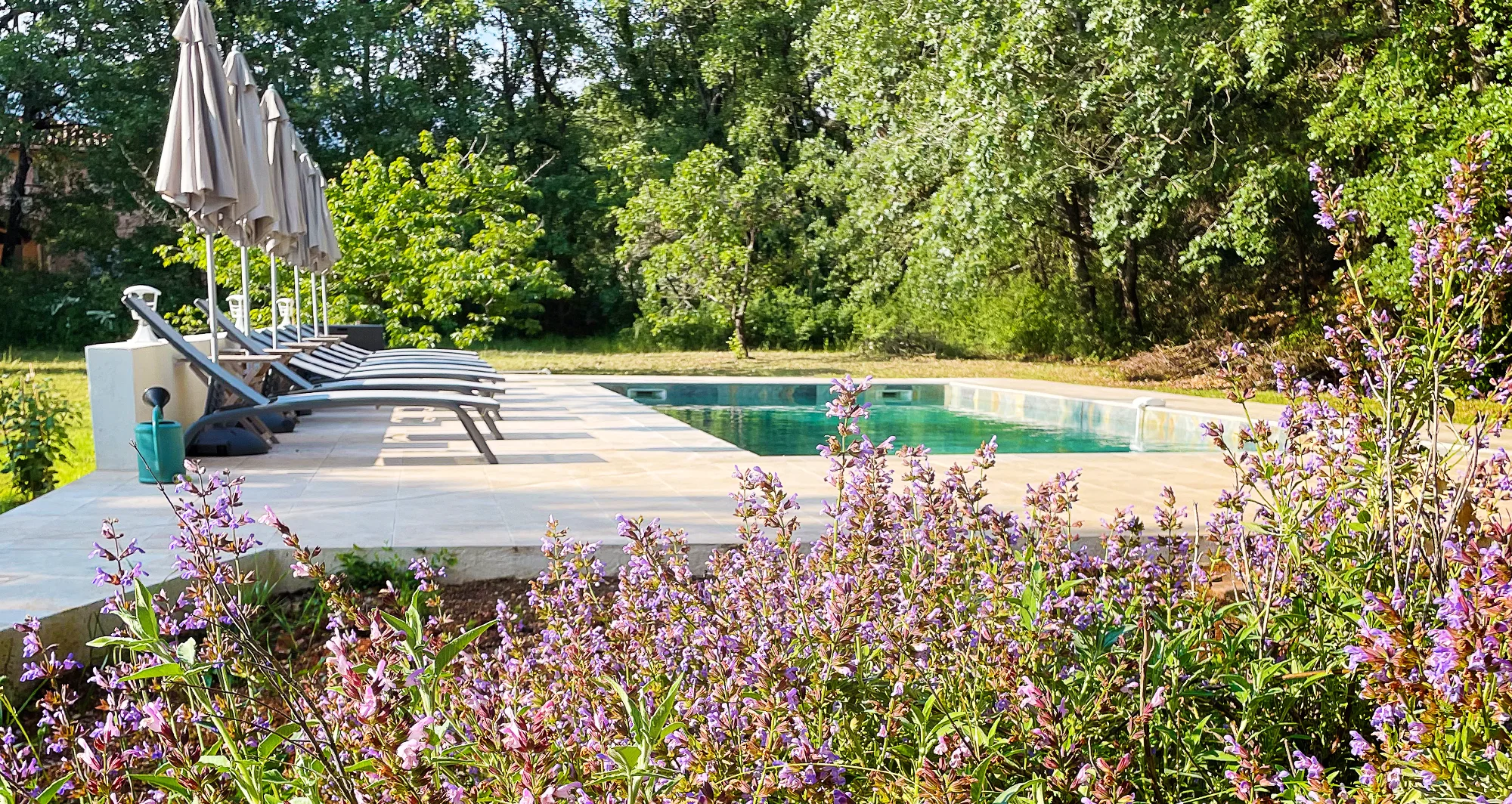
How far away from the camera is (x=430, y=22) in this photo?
78.2 feet

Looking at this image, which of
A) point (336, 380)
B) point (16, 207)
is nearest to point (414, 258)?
point (336, 380)

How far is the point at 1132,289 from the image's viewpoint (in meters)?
17.8

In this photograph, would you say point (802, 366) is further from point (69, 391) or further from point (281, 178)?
point (281, 178)

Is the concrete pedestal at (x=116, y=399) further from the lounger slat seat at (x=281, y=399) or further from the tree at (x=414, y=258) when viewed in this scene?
the tree at (x=414, y=258)

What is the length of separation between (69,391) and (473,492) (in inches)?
372

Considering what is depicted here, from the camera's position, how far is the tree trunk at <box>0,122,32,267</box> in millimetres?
22453

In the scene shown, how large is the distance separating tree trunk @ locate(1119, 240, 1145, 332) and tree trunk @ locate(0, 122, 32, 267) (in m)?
19.1

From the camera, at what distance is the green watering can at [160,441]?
5.56 meters

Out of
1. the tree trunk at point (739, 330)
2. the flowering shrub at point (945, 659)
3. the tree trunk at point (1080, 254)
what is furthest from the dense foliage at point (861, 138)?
the flowering shrub at point (945, 659)

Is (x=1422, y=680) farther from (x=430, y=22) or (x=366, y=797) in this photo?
(x=430, y=22)

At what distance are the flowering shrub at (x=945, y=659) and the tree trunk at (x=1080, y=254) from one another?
15977 millimetres

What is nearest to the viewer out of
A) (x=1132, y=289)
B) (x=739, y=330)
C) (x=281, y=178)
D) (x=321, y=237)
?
(x=281, y=178)

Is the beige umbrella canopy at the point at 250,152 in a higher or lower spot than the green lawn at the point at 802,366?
higher

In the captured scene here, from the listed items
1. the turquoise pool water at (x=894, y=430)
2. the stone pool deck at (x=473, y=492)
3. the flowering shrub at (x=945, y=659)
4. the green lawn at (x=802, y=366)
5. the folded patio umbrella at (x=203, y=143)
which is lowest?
the turquoise pool water at (x=894, y=430)
